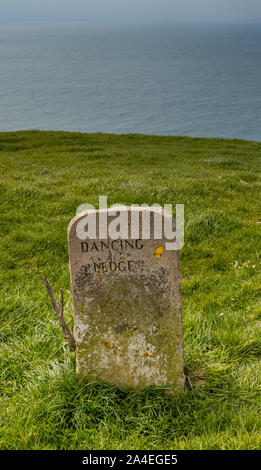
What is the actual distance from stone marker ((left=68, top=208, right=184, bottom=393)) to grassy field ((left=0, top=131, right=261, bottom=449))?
20 centimetres

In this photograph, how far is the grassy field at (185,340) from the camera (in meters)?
3.35

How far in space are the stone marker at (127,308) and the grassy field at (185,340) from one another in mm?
203

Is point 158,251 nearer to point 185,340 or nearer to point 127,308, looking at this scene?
point 127,308

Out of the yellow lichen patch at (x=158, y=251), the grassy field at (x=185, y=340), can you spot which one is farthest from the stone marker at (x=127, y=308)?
the grassy field at (x=185, y=340)

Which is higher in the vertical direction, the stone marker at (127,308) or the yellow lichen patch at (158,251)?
the yellow lichen patch at (158,251)

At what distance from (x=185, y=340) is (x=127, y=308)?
1116 mm

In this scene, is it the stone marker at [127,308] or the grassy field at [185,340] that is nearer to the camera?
the grassy field at [185,340]

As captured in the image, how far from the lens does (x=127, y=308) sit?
3668mm

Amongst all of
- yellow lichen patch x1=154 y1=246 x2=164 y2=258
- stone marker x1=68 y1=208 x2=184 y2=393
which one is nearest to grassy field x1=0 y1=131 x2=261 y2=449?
stone marker x1=68 y1=208 x2=184 y2=393

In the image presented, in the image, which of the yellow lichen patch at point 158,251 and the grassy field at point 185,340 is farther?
the yellow lichen patch at point 158,251

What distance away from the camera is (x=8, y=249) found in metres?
7.02

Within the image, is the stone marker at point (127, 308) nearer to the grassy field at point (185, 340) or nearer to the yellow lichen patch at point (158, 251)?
the yellow lichen patch at point (158, 251)

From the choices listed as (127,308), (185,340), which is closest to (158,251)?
(127,308)

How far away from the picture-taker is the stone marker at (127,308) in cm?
354
